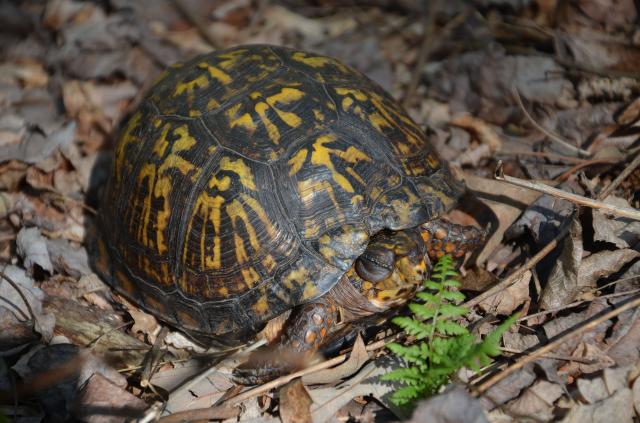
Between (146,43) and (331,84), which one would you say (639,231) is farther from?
(146,43)

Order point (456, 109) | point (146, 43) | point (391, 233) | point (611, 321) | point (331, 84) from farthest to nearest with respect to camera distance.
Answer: point (146, 43) < point (456, 109) < point (331, 84) < point (391, 233) < point (611, 321)

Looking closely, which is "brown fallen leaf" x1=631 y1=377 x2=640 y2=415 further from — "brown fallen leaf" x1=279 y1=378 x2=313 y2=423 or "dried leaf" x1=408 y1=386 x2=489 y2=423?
"brown fallen leaf" x1=279 y1=378 x2=313 y2=423

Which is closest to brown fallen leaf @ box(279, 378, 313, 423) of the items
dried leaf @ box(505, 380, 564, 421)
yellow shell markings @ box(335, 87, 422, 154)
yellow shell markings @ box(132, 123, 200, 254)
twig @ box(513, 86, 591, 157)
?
dried leaf @ box(505, 380, 564, 421)

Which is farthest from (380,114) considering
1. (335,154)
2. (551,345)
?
(551,345)

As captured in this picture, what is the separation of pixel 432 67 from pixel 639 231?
10.8 feet

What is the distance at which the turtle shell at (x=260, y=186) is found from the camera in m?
3.45

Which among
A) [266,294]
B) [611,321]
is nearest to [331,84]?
[266,294]

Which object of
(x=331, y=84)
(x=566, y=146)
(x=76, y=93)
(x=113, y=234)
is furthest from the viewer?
(x=76, y=93)

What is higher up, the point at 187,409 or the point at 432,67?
the point at 432,67

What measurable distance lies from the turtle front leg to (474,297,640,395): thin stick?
39.5 inches

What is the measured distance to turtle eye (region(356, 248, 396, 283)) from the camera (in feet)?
11.2

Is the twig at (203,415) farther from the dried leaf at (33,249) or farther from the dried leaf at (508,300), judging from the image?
the dried leaf at (33,249)

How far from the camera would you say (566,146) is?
4.79m

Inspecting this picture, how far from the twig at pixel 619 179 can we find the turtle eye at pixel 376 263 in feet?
5.27
